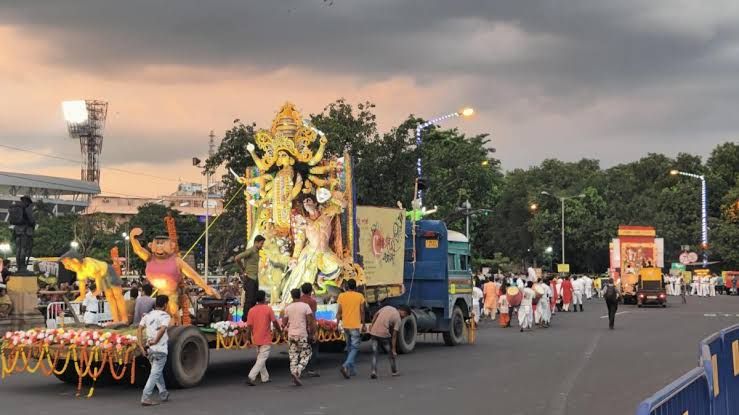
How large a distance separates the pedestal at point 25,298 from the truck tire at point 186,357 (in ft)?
38.1

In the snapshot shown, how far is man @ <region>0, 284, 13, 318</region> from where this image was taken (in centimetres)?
2432

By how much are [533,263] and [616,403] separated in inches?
3106

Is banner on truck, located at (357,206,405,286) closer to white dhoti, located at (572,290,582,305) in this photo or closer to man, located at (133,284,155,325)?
man, located at (133,284,155,325)

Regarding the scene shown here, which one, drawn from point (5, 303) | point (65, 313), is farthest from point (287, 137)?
point (5, 303)

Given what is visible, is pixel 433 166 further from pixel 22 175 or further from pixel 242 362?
pixel 22 175

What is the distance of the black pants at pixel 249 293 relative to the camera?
16.8 meters

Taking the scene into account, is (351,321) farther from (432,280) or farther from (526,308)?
(526,308)

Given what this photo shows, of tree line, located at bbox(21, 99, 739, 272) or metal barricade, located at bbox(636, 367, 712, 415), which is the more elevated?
tree line, located at bbox(21, 99, 739, 272)

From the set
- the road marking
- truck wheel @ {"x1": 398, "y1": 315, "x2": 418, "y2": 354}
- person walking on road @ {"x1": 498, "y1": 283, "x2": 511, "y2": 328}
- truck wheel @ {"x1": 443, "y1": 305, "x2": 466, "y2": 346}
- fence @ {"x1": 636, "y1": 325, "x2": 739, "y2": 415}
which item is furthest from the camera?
person walking on road @ {"x1": 498, "y1": 283, "x2": 511, "y2": 328}

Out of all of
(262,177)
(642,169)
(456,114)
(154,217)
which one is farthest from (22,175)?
(262,177)

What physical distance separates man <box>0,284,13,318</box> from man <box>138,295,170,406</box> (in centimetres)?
1294

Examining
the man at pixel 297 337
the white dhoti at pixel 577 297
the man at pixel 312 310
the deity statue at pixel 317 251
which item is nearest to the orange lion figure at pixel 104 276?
the man at pixel 297 337

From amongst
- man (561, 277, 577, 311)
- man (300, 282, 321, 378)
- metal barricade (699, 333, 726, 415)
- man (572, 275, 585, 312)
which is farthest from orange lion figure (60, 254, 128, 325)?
man (572, 275, 585, 312)

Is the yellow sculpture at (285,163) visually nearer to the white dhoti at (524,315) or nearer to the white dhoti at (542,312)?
the white dhoti at (524,315)
